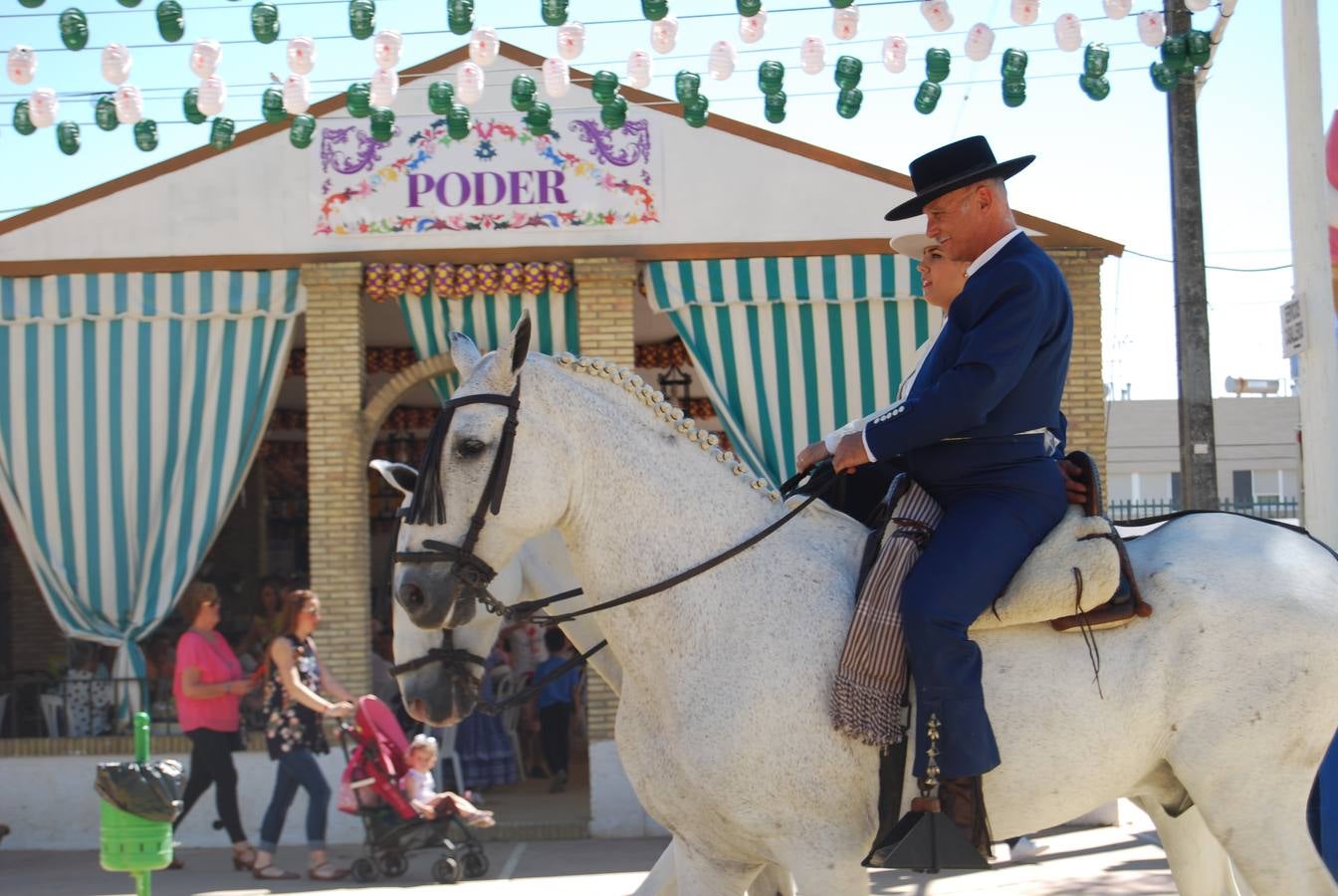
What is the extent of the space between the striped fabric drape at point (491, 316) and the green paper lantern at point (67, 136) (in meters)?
3.49

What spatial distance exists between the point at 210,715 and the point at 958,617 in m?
7.81

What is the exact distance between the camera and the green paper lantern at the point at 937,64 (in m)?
9.04

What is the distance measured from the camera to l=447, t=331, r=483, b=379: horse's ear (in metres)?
4.25

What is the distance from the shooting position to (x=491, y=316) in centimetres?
1232

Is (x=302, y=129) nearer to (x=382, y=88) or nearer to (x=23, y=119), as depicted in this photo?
(x=382, y=88)

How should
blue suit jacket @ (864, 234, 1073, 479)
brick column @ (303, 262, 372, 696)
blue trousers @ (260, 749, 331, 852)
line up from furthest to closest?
brick column @ (303, 262, 372, 696), blue trousers @ (260, 749, 331, 852), blue suit jacket @ (864, 234, 1073, 479)

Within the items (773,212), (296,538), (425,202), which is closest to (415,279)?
(425,202)

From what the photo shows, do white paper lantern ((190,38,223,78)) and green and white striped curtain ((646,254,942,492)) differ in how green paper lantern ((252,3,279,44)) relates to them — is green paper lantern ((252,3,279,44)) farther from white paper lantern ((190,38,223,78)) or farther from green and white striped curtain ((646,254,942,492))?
green and white striped curtain ((646,254,942,492))

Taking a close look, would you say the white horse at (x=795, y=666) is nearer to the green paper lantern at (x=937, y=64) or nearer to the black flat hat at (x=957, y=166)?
the black flat hat at (x=957, y=166)

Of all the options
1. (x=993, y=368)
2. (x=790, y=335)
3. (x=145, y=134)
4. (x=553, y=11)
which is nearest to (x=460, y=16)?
(x=553, y=11)

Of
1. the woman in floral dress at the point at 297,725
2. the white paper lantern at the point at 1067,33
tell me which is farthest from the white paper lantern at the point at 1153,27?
the woman in floral dress at the point at 297,725

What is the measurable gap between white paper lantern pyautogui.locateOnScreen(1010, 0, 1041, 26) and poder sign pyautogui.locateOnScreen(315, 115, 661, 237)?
4.19 m

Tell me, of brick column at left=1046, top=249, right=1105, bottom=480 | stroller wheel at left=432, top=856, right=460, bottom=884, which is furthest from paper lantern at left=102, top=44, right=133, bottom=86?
brick column at left=1046, top=249, right=1105, bottom=480

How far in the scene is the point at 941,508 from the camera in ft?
14.0
